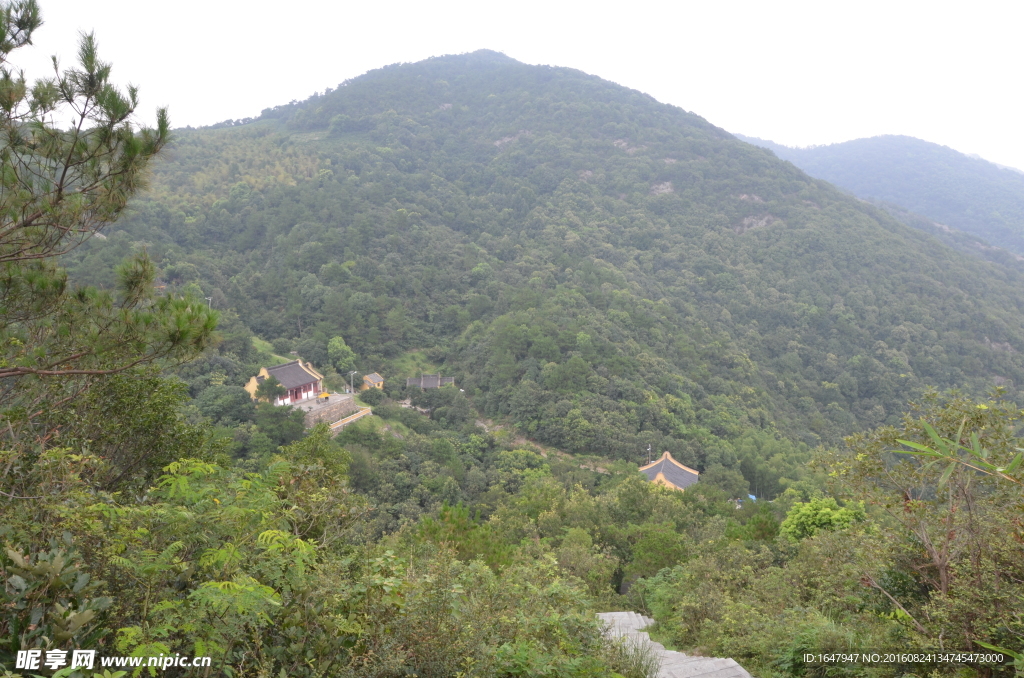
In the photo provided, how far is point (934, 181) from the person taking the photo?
85.5 metres

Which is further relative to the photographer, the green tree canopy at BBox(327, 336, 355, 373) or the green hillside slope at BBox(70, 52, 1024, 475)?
the green tree canopy at BBox(327, 336, 355, 373)

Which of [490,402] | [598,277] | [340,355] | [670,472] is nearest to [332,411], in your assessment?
[340,355]

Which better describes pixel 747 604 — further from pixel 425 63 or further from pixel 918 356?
pixel 425 63

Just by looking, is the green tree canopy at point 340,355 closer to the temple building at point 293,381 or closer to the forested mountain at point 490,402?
the forested mountain at point 490,402

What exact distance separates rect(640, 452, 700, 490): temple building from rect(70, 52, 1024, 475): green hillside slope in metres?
1.67

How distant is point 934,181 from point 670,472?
96346 mm

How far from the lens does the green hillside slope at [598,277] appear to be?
91.6ft

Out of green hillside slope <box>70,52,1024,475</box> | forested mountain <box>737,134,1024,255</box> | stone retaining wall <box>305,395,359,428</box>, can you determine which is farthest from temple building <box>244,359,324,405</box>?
forested mountain <box>737,134,1024,255</box>

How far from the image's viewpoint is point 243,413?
18781 mm

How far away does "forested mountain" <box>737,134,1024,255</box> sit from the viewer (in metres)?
71.5

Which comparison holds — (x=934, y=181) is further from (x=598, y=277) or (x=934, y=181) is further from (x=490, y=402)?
(x=490, y=402)

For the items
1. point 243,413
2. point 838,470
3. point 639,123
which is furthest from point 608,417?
point 639,123

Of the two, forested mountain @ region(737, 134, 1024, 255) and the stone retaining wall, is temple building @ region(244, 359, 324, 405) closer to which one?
the stone retaining wall

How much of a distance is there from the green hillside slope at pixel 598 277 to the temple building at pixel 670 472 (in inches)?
65.8
